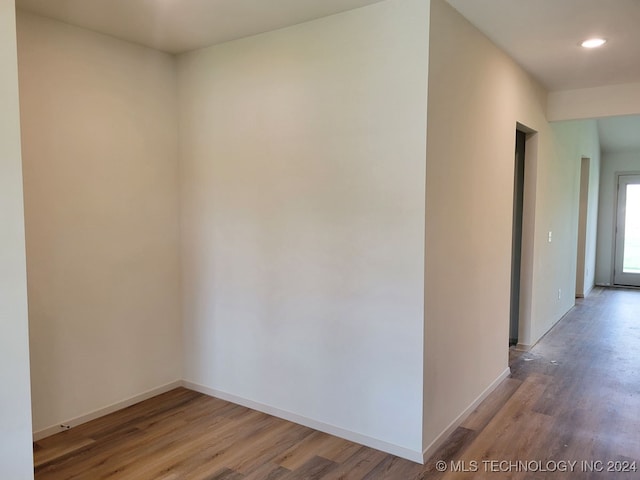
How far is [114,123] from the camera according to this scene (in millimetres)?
3207

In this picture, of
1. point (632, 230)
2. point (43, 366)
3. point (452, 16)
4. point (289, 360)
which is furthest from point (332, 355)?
point (632, 230)

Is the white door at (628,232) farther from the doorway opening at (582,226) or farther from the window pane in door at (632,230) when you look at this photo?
the doorway opening at (582,226)

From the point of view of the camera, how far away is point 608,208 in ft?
28.2

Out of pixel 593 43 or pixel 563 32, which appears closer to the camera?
pixel 563 32

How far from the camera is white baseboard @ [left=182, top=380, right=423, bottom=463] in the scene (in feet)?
8.80

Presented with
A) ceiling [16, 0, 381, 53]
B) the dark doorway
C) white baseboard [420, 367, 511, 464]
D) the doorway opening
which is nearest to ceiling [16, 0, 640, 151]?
ceiling [16, 0, 381, 53]

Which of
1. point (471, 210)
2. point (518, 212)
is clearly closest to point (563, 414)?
point (471, 210)

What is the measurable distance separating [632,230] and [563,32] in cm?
687

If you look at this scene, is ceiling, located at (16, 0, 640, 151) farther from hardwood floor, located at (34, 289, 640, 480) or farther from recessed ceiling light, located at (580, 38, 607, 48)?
hardwood floor, located at (34, 289, 640, 480)

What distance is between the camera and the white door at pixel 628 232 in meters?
8.44

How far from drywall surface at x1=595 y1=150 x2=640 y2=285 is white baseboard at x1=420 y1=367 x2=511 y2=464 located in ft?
19.6

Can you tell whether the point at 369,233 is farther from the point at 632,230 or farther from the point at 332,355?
the point at 632,230

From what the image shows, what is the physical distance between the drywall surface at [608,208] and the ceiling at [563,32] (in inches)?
201

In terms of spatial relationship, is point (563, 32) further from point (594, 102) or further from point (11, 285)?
point (11, 285)
